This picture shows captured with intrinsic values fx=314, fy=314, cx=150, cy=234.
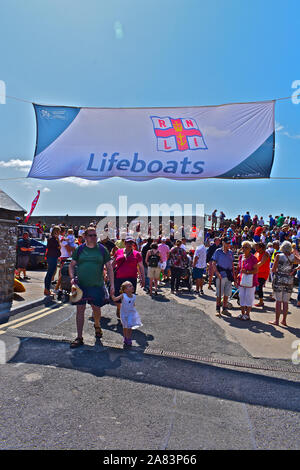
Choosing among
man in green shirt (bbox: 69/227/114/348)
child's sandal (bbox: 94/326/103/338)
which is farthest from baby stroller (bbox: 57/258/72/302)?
man in green shirt (bbox: 69/227/114/348)

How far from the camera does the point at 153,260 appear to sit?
971 cm

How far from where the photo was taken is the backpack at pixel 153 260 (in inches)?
381

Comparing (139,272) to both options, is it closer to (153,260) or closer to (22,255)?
(153,260)

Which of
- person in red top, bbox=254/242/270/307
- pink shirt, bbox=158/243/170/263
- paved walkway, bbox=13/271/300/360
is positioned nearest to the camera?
paved walkway, bbox=13/271/300/360

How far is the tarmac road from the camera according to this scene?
2801 millimetres

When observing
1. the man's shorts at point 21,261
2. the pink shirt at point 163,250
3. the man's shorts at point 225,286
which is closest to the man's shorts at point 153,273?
the pink shirt at point 163,250

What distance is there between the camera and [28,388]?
362 cm

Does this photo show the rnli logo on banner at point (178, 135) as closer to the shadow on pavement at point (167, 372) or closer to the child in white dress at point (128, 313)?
the child in white dress at point (128, 313)

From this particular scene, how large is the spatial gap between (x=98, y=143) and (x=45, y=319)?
3772 millimetres

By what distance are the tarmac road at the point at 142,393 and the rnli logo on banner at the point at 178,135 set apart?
12.1ft

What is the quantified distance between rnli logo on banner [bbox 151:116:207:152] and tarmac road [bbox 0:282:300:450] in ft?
12.1

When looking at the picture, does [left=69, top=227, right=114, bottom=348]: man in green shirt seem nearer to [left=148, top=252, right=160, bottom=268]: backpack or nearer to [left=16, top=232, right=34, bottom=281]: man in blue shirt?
[left=148, top=252, right=160, bottom=268]: backpack
